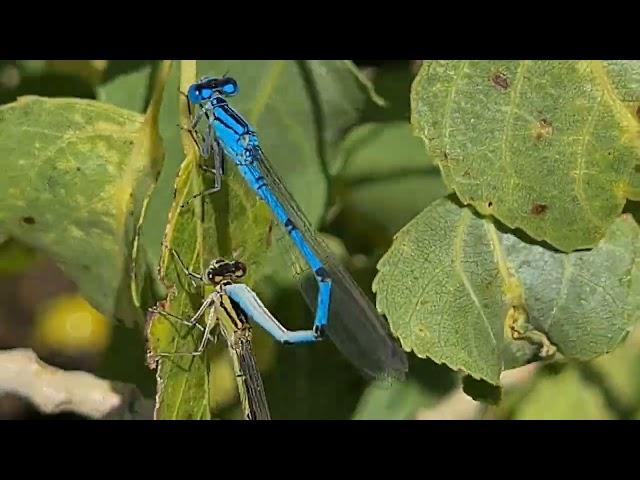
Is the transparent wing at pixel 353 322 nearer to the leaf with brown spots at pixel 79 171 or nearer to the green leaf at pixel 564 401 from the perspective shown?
the leaf with brown spots at pixel 79 171

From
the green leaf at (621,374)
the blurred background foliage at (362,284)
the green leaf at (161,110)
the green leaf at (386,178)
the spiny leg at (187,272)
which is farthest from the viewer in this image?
the green leaf at (621,374)

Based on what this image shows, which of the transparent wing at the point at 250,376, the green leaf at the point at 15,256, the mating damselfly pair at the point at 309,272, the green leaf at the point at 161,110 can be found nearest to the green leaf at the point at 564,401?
the mating damselfly pair at the point at 309,272

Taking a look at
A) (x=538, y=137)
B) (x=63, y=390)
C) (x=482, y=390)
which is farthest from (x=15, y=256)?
(x=538, y=137)

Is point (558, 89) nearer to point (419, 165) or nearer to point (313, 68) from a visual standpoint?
point (313, 68)

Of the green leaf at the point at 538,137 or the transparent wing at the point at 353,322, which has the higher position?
the green leaf at the point at 538,137

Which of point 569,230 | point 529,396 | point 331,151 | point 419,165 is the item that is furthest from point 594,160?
point 529,396

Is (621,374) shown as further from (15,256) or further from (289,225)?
(15,256)

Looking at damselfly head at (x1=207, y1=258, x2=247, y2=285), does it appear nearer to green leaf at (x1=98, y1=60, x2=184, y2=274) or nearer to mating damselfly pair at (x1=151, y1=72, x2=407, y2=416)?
mating damselfly pair at (x1=151, y1=72, x2=407, y2=416)
